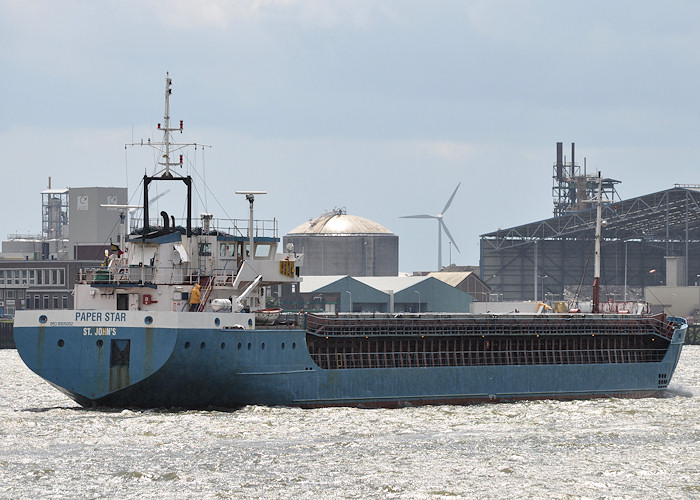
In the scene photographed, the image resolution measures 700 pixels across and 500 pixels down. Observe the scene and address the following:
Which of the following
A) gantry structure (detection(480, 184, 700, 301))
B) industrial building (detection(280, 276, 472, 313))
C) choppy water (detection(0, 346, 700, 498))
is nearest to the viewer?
choppy water (detection(0, 346, 700, 498))

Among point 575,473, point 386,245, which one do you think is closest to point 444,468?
point 575,473

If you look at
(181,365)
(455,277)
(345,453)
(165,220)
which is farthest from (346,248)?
(345,453)

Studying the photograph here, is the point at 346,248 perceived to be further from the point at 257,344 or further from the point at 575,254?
the point at 257,344

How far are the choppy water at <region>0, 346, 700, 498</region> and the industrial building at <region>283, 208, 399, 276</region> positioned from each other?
114 meters

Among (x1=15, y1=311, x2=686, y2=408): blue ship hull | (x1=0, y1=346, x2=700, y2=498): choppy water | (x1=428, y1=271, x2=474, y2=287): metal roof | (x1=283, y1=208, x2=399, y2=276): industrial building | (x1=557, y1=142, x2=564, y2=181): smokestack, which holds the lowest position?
(x1=0, y1=346, x2=700, y2=498): choppy water

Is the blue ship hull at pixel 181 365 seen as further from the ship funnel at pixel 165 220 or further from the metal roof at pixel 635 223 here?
the metal roof at pixel 635 223

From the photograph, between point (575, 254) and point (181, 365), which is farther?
point (575, 254)

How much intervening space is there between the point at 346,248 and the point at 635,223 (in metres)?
40.8

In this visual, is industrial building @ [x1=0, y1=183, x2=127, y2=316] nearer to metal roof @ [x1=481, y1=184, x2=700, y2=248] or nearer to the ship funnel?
metal roof @ [x1=481, y1=184, x2=700, y2=248]

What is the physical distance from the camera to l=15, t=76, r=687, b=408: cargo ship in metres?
42.2

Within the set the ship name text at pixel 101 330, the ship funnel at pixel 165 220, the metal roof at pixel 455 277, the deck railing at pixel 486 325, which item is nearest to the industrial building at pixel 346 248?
the metal roof at pixel 455 277

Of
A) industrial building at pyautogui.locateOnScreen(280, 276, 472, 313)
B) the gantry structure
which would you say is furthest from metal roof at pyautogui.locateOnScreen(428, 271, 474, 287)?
industrial building at pyautogui.locateOnScreen(280, 276, 472, 313)

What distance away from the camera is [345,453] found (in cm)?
3634

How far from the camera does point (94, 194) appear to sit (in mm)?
133250
